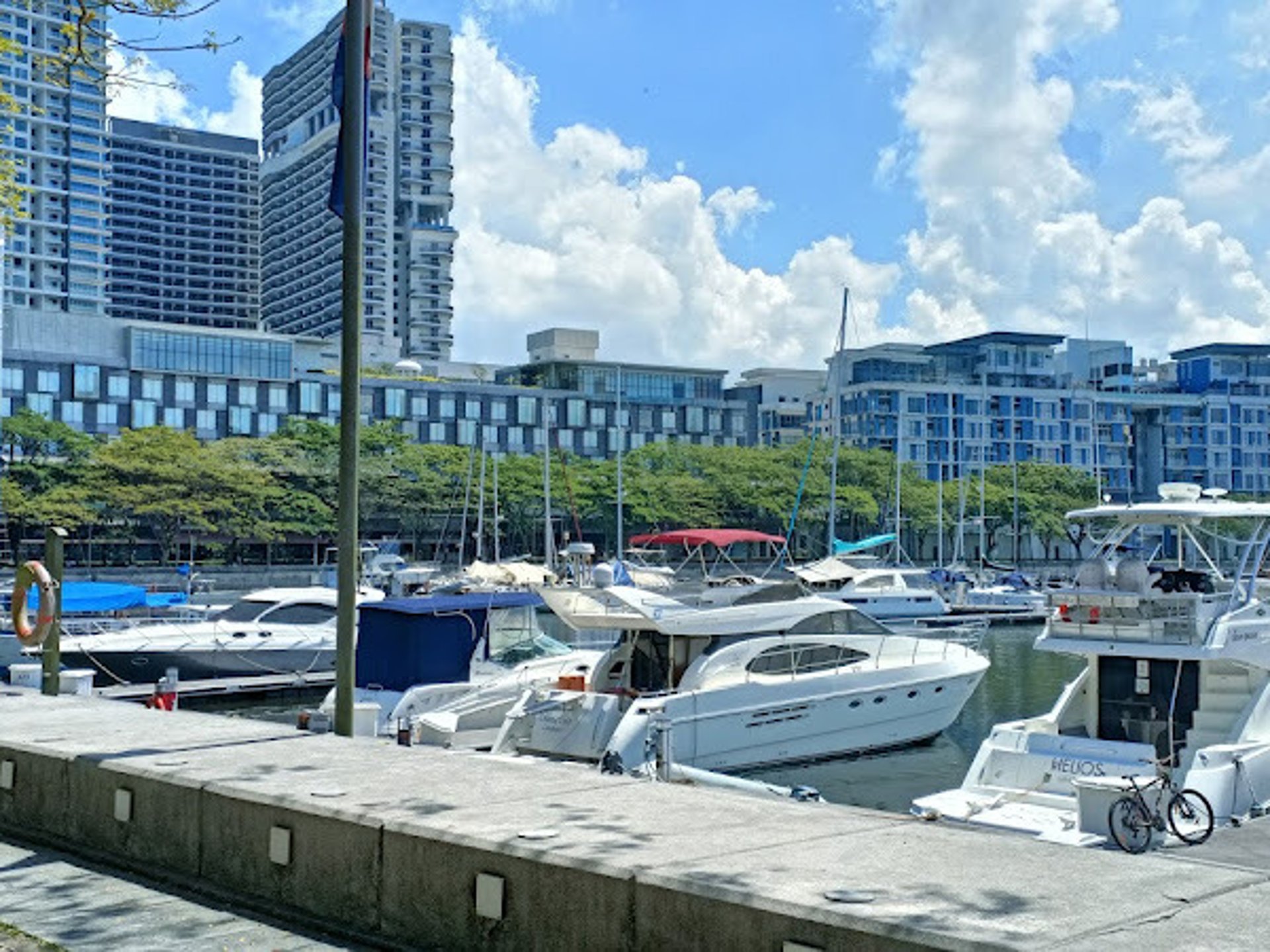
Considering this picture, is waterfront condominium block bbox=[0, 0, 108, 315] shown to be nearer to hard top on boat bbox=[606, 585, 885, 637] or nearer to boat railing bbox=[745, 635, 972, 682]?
boat railing bbox=[745, 635, 972, 682]

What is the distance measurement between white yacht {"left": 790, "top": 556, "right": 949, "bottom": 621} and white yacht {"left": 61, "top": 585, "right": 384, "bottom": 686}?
25.3 meters

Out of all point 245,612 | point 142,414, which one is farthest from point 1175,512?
point 142,414

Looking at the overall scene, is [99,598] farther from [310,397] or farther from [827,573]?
[310,397]

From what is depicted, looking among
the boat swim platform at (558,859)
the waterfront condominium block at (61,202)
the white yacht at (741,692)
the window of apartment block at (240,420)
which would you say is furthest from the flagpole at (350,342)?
the waterfront condominium block at (61,202)

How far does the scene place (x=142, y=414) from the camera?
11094 cm

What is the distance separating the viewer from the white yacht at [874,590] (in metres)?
59.3

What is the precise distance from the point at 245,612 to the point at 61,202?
138m

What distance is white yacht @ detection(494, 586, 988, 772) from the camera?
22547mm

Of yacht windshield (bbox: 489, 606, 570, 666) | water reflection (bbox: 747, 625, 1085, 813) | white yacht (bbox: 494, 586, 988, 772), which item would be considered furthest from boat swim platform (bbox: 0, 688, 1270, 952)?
yacht windshield (bbox: 489, 606, 570, 666)

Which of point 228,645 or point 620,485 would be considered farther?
point 620,485

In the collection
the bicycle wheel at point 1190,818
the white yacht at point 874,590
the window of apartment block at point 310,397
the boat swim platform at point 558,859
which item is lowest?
the white yacht at point 874,590

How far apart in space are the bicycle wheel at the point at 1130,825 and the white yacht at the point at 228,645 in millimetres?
21766

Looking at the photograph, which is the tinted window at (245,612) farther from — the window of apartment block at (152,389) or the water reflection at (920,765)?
the window of apartment block at (152,389)

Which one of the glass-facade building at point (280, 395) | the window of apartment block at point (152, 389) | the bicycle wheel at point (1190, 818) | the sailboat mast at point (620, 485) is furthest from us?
the window of apartment block at point (152, 389)
